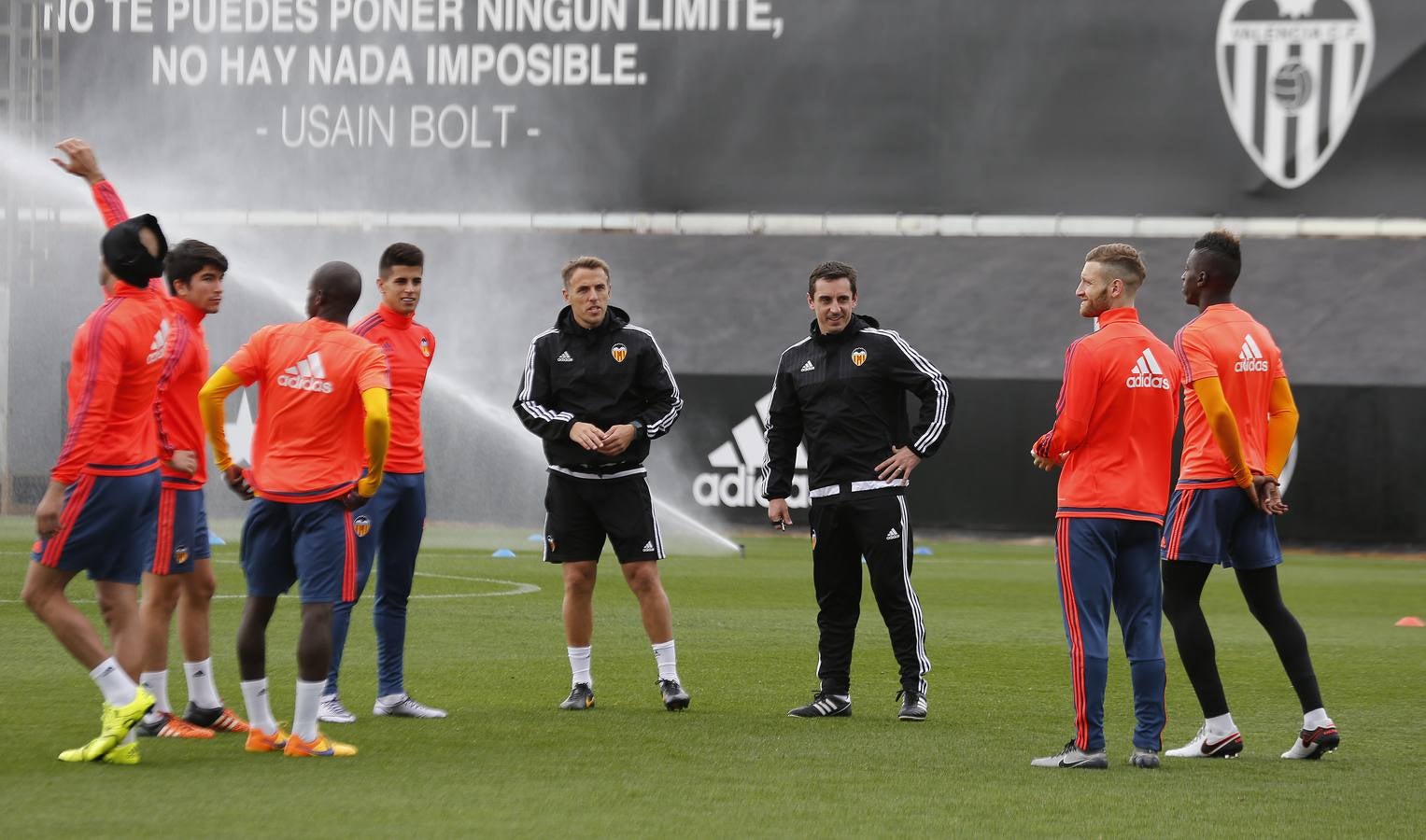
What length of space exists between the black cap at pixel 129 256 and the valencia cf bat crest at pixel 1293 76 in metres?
21.0

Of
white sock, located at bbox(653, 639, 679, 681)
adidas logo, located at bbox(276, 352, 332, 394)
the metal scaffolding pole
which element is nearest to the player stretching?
adidas logo, located at bbox(276, 352, 332, 394)

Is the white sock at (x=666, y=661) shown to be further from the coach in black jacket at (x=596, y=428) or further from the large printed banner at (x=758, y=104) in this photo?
the large printed banner at (x=758, y=104)

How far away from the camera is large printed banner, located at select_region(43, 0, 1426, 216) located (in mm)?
24734

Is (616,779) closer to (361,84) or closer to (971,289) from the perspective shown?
(971,289)

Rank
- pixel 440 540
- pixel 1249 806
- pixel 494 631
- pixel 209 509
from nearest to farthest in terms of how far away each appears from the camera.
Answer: pixel 1249 806 < pixel 494 631 < pixel 440 540 < pixel 209 509

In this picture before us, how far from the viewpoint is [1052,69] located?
2519cm

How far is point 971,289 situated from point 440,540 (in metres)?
8.89

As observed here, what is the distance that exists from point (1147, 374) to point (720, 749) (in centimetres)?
217

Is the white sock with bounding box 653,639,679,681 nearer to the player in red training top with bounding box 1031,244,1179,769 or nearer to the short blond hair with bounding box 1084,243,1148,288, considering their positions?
the player in red training top with bounding box 1031,244,1179,769

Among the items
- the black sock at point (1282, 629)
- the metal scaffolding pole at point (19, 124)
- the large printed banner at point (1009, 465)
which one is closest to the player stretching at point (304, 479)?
the black sock at point (1282, 629)

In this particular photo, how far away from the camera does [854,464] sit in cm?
802

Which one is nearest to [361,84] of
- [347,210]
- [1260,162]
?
[347,210]

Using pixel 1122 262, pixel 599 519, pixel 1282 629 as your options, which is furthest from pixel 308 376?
pixel 1282 629

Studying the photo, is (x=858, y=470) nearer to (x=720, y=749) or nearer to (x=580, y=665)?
(x=580, y=665)
